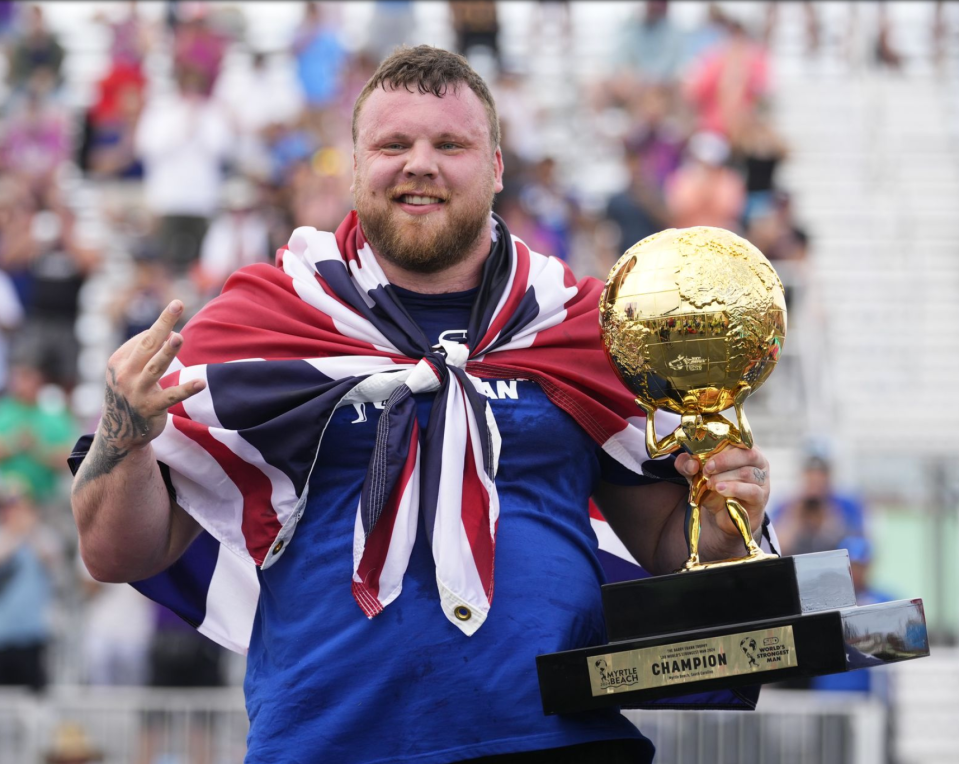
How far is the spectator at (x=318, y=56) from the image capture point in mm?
14922

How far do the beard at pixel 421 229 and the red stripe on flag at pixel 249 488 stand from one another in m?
0.60

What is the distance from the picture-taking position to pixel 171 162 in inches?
521

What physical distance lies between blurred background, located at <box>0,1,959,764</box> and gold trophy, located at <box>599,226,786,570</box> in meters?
4.72

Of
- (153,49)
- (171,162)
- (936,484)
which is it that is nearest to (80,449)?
(936,484)

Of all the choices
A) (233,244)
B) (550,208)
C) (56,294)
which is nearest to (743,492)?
(233,244)

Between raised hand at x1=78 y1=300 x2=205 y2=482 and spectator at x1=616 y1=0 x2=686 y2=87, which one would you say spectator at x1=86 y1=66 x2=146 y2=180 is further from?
raised hand at x1=78 y1=300 x2=205 y2=482

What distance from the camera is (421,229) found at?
153 inches

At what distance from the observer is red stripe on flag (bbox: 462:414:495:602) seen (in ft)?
12.1

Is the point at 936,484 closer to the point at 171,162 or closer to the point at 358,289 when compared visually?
the point at 171,162

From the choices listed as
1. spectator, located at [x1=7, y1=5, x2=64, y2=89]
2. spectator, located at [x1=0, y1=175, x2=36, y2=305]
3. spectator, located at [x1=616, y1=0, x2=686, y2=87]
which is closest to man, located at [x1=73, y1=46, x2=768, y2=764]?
spectator, located at [x1=0, y1=175, x2=36, y2=305]

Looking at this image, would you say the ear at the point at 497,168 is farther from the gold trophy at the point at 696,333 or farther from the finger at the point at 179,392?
the finger at the point at 179,392

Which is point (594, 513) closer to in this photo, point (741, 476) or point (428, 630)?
point (741, 476)

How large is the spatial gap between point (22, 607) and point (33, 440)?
1.28 metres

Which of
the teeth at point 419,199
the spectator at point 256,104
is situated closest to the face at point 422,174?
the teeth at point 419,199
